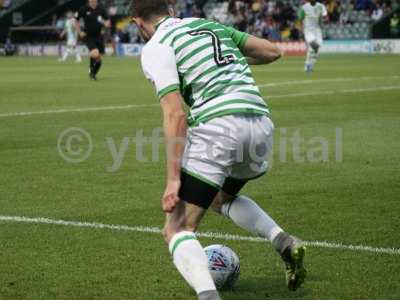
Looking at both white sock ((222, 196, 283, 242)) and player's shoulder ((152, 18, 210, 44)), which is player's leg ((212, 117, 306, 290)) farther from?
player's shoulder ((152, 18, 210, 44))

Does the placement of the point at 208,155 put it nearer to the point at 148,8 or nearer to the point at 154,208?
the point at 148,8

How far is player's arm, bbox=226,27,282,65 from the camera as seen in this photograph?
6531 mm

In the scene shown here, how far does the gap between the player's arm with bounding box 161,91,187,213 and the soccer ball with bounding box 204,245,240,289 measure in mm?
1075

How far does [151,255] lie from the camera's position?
7727 millimetres

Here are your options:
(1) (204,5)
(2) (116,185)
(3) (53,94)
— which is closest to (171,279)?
(2) (116,185)

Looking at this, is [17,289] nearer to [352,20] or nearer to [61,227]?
[61,227]

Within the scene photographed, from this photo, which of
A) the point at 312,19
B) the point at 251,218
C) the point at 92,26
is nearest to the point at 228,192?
the point at 251,218

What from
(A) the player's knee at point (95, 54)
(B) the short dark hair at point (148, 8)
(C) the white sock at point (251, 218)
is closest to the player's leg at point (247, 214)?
(C) the white sock at point (251, 218)

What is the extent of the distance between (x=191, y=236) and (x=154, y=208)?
152 inches

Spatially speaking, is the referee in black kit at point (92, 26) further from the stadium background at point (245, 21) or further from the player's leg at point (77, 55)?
the player's leg at point (77, 55)

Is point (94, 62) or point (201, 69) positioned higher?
point (201, 69)

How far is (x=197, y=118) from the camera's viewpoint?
6102 millimetres

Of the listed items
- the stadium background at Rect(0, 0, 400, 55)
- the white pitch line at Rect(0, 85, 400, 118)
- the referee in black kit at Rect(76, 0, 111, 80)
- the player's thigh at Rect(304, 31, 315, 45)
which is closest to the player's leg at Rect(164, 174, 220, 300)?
the white pitch line at Rect(0, 85, 400, 118)

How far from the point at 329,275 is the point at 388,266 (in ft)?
1.65
